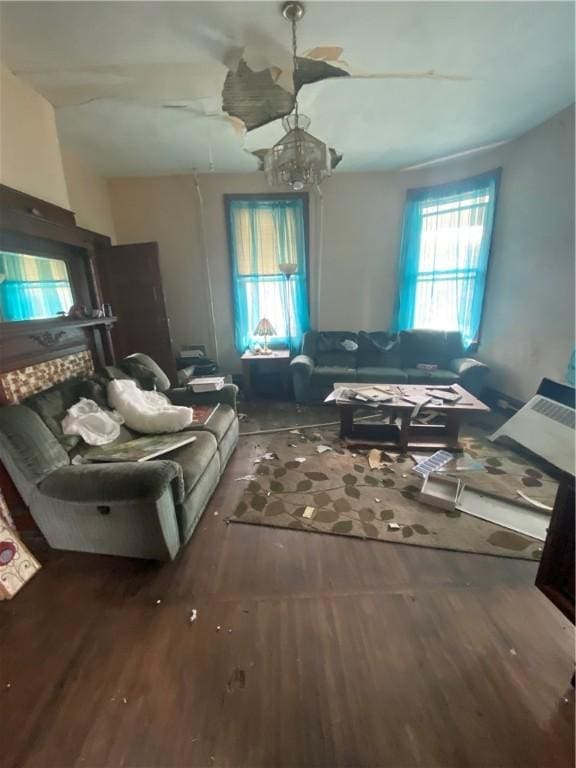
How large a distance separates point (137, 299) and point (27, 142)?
1.67 meters

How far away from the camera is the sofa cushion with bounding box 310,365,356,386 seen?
365cm

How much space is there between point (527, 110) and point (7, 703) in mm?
4863

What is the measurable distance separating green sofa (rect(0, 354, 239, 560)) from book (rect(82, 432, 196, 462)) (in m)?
0.10

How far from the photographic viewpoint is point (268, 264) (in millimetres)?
4121

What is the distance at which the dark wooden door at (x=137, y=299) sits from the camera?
11.6 feet

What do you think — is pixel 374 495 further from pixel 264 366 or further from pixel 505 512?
pixel 264 366

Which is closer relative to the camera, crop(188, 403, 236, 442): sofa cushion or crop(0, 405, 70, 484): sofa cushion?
crop(0, 405, 70, 484): sofa cushion

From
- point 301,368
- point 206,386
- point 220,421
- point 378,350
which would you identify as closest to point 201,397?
point 206,386

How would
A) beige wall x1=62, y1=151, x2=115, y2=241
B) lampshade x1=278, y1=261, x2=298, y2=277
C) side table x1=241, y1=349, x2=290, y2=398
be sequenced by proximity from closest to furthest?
1. beige wall x1=62, y1=151, x2=115, y2=241
2. lampshade x1=278, y1=261, x2=298, y2=277
3. side table x1=241, y1=349, x2=290, y2=398

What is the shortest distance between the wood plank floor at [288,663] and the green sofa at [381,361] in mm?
2206

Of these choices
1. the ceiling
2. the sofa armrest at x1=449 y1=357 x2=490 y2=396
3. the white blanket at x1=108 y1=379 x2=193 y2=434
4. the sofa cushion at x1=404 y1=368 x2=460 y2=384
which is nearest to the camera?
the ceiling

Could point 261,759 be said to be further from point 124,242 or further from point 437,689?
point 124,242

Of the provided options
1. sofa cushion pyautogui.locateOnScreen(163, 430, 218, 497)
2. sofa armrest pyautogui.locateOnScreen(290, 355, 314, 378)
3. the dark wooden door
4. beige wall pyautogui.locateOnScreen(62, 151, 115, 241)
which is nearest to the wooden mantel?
the dark wooden door

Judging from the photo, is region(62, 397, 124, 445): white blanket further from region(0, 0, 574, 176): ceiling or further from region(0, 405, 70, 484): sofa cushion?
region(0, 0, 574, 176): ceiling
